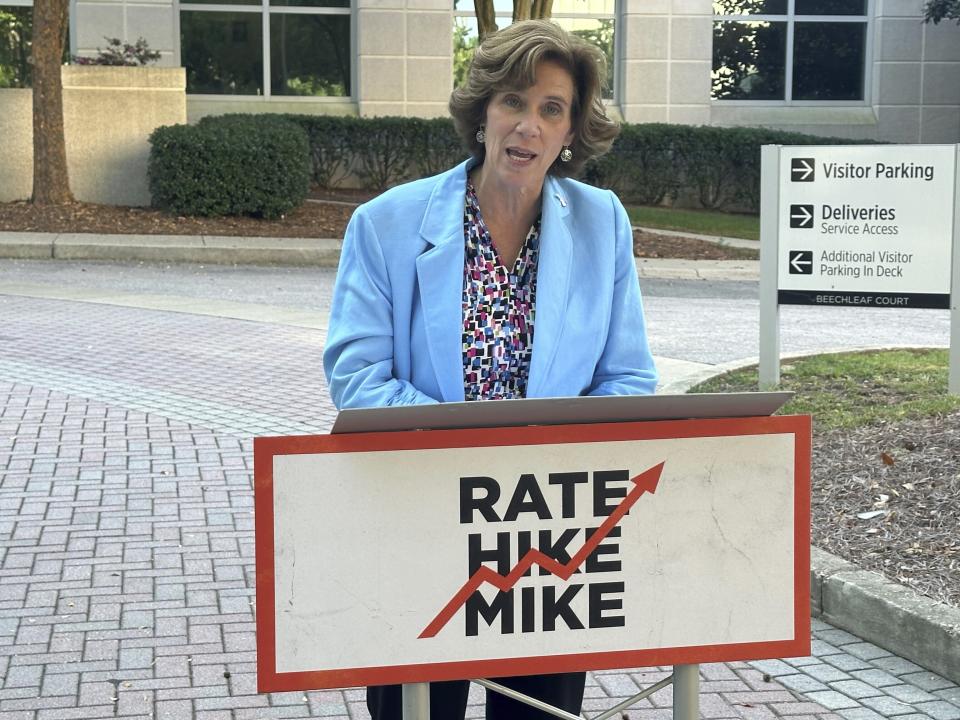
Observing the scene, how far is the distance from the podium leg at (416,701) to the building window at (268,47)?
22.3 m

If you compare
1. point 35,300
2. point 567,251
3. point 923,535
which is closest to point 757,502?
point 567,251

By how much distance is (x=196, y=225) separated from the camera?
1825 centimetres

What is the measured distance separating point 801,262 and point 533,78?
245 inches

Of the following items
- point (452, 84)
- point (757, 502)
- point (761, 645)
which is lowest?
point (761, 645)

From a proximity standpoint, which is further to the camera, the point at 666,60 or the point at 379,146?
the point at 666,60

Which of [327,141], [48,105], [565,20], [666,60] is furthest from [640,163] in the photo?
Answer: [48,105]

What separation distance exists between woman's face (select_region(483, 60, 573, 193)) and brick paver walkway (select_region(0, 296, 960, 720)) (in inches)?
75.3

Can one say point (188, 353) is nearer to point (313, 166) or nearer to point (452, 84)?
point (313, 166)

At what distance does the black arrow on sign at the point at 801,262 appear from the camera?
8914 mm

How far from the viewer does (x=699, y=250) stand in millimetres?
18781

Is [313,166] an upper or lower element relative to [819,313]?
upper

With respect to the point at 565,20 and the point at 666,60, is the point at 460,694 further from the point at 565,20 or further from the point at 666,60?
the point at 565,20

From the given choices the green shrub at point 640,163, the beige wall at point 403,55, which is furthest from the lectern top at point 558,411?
the beige wall at point 403,55

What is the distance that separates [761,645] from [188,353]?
8086 millimetres
